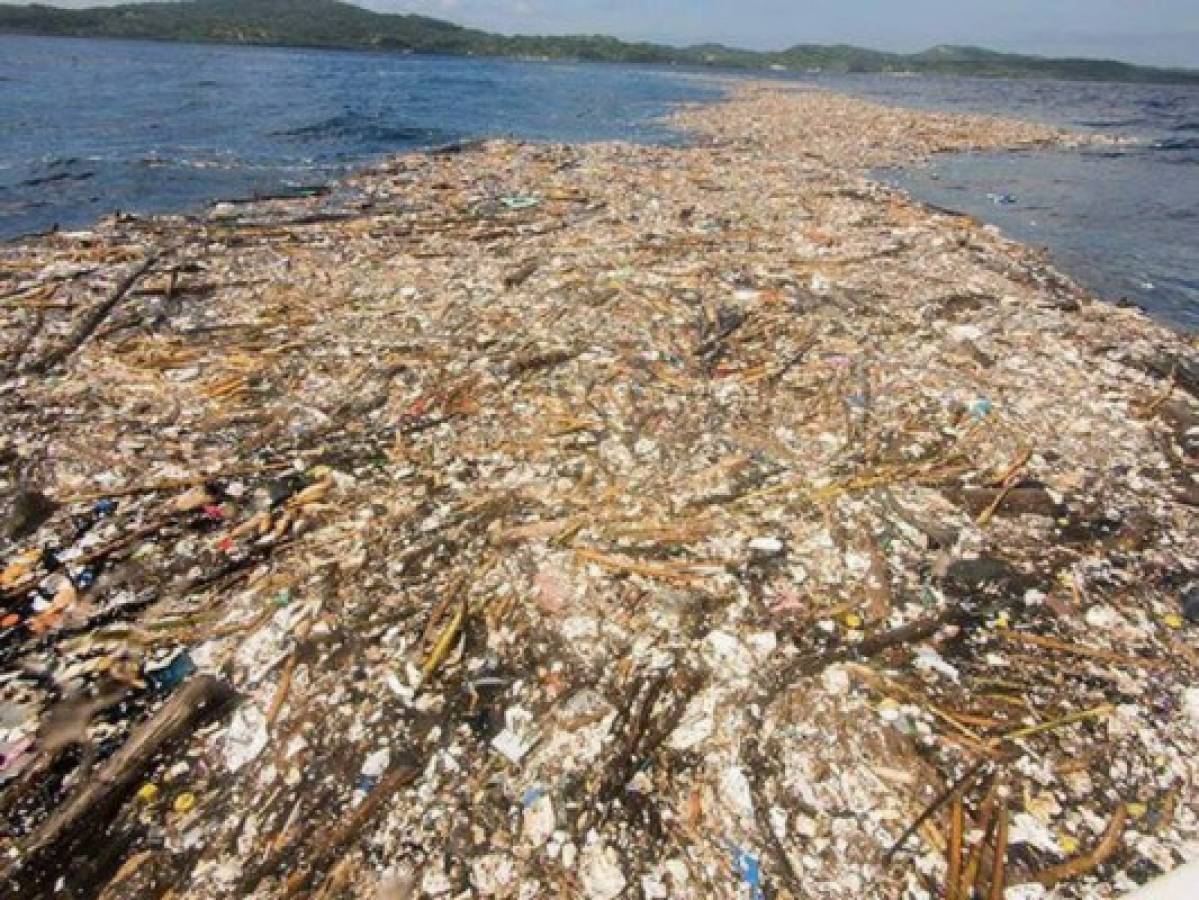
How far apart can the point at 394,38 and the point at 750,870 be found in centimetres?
15131

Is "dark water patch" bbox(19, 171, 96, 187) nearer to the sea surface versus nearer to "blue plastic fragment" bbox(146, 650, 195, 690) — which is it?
the sea surface

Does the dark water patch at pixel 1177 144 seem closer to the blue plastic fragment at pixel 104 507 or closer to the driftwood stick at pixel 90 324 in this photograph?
the driftwood stick at pixel 90 324

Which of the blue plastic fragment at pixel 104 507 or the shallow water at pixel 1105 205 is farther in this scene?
the shallow water at pixel 1105 205

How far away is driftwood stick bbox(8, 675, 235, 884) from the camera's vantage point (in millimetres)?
3127

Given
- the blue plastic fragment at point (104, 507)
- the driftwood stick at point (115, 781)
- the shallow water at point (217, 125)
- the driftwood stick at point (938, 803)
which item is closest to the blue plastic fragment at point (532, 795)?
the driftwood stick at point (938, 803)

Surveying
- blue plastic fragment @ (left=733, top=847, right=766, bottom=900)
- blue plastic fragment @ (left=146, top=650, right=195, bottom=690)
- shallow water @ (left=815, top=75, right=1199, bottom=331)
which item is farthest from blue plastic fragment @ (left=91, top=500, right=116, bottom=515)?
shallow water @ (left=815, top=75, right=1199, bottom=331)

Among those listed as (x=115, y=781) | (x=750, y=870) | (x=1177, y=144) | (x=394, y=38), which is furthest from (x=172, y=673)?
(x=394, y=38)

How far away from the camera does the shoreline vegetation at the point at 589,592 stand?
330 cm

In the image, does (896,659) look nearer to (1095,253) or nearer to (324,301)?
(324,301)

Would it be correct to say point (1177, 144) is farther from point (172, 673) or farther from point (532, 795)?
point (172, 673)

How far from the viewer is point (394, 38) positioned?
12556 centimetres

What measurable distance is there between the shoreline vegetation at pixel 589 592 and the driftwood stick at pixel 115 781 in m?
0.02

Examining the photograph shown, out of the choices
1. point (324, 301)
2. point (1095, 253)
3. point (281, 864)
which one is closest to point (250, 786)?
point (281, 864)

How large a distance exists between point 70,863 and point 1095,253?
18008 millimetres
